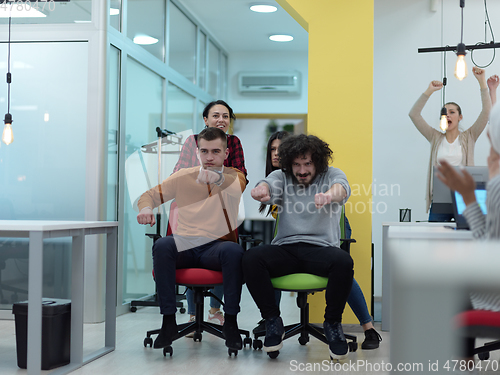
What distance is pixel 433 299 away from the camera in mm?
867

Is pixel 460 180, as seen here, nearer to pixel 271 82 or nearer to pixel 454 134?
pixel 454 134

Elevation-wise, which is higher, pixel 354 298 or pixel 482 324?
pixel 482 324

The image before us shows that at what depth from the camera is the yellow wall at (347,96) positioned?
11.5ft

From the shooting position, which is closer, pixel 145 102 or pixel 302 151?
pixel 302 151

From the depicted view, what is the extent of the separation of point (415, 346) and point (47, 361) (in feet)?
6.93

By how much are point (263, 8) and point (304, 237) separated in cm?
359

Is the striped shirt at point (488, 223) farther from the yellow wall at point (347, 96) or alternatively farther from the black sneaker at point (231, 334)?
the yellow wall at point (347, 96)

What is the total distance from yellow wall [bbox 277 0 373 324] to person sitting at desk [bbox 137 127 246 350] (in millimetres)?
847

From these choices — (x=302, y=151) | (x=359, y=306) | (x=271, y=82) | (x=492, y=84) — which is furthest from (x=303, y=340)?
(x=271, y=82)

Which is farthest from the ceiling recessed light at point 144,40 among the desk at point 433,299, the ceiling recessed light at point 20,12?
the desk at point 433,299

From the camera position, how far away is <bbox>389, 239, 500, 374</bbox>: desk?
33.5 inches

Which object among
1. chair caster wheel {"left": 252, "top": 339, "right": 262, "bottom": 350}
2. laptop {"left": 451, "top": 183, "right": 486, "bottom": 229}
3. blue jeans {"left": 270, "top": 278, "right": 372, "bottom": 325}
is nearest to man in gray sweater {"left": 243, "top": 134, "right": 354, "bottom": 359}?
chair caster wheel {"left": 252, "top": 339, "right": 262, "bottom": 350}

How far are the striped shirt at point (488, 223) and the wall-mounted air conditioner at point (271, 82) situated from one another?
5.90m

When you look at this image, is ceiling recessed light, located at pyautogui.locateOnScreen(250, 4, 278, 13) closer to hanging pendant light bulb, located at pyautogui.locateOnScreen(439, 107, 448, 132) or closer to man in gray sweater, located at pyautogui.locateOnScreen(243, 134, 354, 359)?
hanging pendant light bulb, located at pyautogui.locateOnScreen(439, 107, 448, 132)
